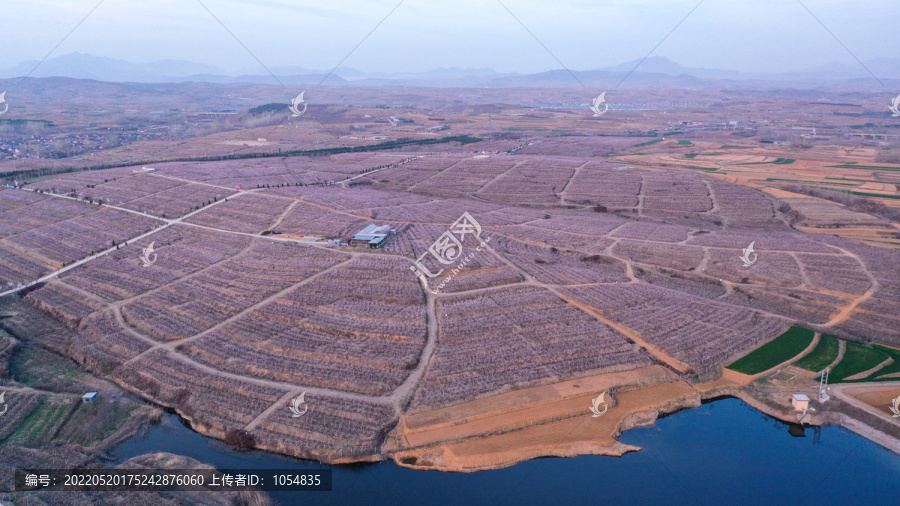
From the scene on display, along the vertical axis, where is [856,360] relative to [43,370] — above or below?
above

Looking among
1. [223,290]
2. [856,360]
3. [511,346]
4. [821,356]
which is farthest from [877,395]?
[223,290]

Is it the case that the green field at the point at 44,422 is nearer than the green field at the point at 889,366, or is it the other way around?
the green field at the point at 44,422

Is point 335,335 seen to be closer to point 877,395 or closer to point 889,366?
point 877,395

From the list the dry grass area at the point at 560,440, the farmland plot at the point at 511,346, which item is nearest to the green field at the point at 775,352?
the dry grass area at the point at 560,440

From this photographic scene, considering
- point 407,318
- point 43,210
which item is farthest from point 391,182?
point 407,318

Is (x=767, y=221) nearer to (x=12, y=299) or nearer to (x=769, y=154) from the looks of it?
(x=769, y=154)

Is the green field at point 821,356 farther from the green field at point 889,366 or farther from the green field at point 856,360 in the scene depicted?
the green field at point 889,366
